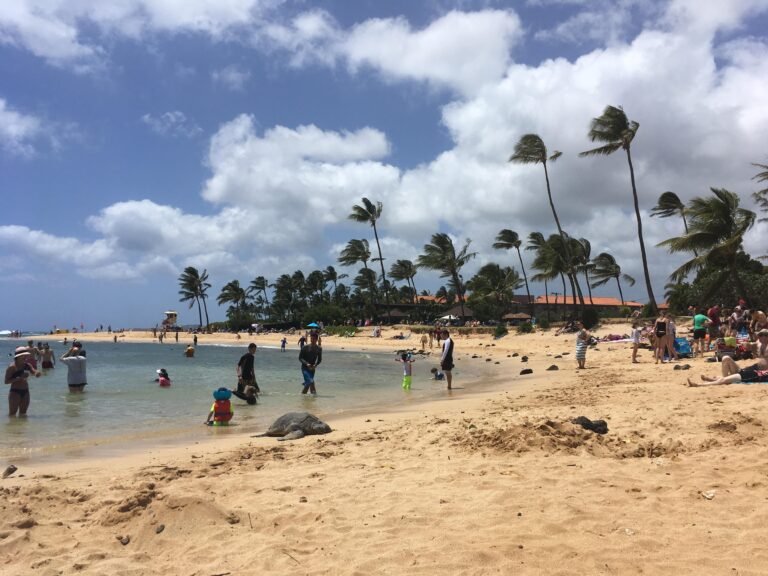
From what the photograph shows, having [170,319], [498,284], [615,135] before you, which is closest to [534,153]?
[615,135]

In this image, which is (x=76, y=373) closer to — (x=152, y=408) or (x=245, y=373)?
(x=152, y=408)

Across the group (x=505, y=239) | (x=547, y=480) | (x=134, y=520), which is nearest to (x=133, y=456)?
(x=134, y=520)

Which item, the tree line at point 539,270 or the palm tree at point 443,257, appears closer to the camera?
the tree line at point 539,270

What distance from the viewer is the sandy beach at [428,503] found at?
3.35m

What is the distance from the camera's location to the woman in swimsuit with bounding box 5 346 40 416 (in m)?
10.4

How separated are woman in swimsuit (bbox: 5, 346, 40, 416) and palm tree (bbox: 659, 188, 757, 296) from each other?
2279 cm

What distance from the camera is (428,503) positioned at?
14.0 feet

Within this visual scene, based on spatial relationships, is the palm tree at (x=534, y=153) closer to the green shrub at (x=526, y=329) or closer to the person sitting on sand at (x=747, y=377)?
the green shrub at (x=526, y=329)

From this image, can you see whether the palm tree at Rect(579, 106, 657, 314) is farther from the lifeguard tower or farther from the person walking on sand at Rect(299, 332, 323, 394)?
the lifeguard tower

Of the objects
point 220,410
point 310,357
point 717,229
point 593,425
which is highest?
point 717,229

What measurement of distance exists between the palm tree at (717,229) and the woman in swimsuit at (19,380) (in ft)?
74.8

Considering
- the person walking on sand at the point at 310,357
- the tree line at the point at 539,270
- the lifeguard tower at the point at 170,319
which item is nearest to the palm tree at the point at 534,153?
the tree line at the point at 539,270

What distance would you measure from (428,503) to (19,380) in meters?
9.82

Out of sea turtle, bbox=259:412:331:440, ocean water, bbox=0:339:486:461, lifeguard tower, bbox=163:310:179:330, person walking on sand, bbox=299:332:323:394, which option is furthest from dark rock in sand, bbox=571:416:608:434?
lifeguard tower, bbox=163:310:179:330
